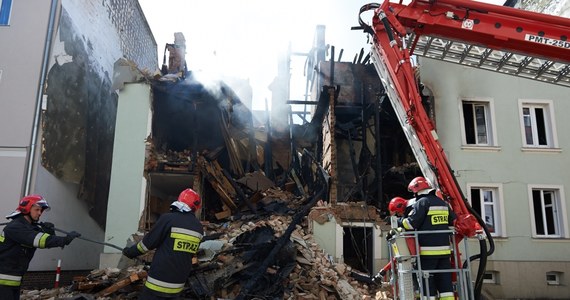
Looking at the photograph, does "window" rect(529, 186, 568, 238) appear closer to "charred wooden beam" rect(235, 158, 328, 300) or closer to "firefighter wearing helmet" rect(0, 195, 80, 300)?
"charred wooden beam" rect(235, 158, 328, 300)

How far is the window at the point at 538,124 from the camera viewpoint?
41.7ft

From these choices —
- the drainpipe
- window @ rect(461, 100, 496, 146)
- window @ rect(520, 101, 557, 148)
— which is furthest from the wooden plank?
window @ rect(520, 101, 557, 148)

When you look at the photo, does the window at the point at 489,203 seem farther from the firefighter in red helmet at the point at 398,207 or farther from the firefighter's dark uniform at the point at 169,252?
the firefighter's dark uniform at the point at 169,252

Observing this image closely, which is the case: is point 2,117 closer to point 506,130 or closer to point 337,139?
point 337,139

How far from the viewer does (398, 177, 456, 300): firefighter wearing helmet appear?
552 centimetres

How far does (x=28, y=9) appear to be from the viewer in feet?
36.7

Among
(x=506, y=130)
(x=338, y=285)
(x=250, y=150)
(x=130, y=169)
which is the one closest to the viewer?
(x=338, y=285)

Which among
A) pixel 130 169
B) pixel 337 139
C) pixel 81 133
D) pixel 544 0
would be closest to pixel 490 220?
pixel 337 139

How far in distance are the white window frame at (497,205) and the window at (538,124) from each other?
63.3 inches

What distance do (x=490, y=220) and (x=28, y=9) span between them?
12.8 meters

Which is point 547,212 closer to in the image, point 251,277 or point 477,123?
point 477,123

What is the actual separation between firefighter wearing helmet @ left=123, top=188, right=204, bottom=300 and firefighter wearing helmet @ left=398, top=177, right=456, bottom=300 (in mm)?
2652

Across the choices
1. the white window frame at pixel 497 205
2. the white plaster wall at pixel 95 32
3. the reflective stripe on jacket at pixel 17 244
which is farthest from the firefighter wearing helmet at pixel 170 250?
the white window frame at pixel 497 205

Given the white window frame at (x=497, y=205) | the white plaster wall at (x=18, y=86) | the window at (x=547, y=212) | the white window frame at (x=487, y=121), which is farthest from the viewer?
the white window frame at (x=487, y=121)
